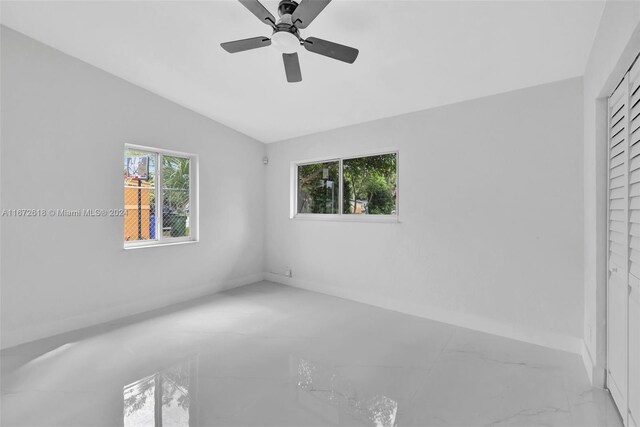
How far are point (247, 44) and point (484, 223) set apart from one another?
2.63 metres

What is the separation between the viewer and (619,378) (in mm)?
1813

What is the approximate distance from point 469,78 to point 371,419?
9.11 feet

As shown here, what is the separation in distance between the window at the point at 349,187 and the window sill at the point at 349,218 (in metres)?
0.03

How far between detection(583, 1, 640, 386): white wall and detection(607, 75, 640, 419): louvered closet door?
0.20ft

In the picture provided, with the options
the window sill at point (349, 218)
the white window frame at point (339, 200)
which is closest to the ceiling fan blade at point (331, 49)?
the white window frame at point (339, 200)

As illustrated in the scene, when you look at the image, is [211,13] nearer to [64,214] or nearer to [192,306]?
[64,214]

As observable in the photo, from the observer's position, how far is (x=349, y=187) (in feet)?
14.0

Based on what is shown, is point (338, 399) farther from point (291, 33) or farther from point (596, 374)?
point (291, 33)

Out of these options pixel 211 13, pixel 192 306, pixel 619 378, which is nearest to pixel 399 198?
pixel 619 378

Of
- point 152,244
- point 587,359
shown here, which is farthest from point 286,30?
point 587,359

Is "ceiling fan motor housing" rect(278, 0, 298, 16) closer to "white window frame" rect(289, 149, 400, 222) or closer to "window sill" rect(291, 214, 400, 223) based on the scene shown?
"white window frame" rect(289, 149, 400, 222)

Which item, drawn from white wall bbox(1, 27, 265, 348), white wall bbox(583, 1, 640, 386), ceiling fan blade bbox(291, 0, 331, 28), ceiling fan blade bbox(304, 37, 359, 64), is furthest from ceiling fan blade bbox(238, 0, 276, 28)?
white wall bbox(1, 27, 265, 348)

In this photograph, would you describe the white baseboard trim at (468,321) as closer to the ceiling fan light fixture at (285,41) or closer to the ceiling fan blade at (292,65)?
the ceiling fan blade at (292,65)

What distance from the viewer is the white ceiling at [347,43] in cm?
210
